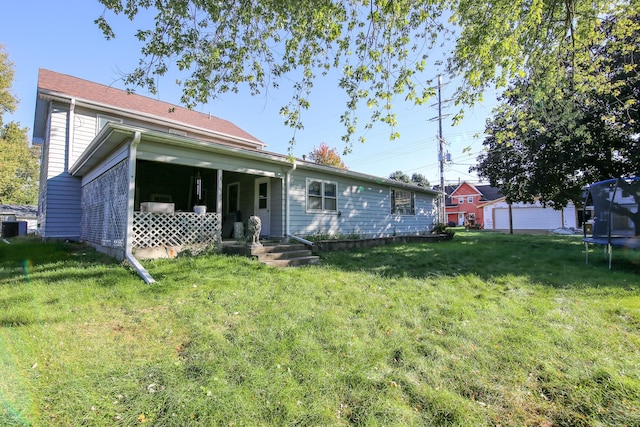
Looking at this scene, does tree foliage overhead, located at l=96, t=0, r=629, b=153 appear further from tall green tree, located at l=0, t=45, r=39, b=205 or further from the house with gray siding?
tall green tree, located at l=0, t=45, r=39, b=205

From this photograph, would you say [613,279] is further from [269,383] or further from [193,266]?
[193,266]

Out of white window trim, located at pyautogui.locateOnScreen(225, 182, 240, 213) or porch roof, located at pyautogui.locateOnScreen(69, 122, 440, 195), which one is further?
white window trim, located at pyautogui.locateOnScreen(225, 182, 240, 213)

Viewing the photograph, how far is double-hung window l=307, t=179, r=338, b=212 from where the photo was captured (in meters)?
10.1

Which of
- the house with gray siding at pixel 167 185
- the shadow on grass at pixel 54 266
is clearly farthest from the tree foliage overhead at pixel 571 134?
the shadow on grass at pixel 54 266

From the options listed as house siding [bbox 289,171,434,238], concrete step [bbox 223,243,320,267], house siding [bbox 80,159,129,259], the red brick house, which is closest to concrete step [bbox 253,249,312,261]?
concrete step [bbox 223,243,320,267]

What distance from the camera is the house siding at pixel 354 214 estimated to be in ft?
31.9

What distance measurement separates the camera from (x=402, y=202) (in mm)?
14258

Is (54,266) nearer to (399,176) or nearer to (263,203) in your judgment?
(263,203)

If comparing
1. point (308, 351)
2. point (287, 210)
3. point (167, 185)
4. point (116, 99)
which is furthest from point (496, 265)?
point (116, 99)

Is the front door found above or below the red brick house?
below

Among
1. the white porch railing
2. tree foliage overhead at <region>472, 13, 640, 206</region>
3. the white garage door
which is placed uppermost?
tree foliage overhead at <region>472, 13, 640, 206</region>

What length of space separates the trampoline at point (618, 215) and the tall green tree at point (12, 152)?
31.2 metres

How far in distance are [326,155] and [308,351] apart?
3062cm

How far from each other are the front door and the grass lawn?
4.16 meters
